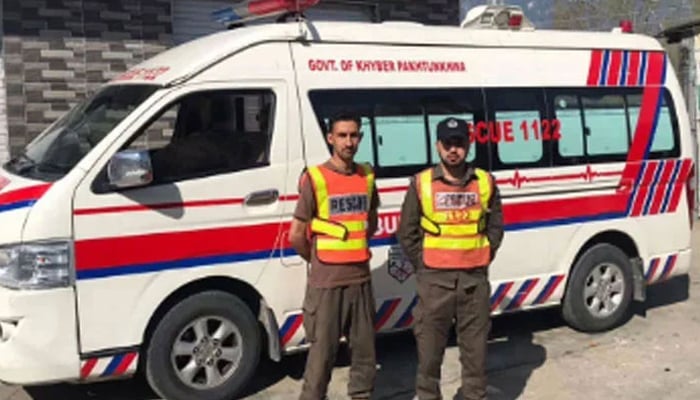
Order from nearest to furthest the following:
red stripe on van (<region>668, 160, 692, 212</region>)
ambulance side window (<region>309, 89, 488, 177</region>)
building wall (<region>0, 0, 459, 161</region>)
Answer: ambulance side window (<region>309, 89, 488, 177</region>), red stripe on van (<region>668, 160, 692, 212</region>), building wall (<region>0, 0, 459, 161</region>)

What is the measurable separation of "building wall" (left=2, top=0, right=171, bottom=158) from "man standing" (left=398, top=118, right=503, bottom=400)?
5.73 meters

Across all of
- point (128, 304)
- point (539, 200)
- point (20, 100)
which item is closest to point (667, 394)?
point (539, 200)

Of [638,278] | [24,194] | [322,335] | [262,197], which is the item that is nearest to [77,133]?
[24,194]

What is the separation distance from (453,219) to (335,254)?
26.1 inches

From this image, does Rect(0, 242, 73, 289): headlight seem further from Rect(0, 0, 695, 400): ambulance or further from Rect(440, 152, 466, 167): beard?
Rect(440, 152, 466, 167): beard

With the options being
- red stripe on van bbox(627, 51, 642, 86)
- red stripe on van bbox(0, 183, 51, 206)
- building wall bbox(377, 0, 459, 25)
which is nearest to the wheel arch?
red stripe on van bbox(0, 183, 51, 206)

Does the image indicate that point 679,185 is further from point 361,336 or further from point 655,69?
point 361,336

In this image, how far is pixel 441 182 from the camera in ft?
14.8

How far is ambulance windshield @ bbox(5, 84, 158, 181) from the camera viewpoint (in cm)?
473

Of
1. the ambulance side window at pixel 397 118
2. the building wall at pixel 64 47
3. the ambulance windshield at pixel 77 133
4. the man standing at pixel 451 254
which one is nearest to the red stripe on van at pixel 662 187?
the ambulance side window at pixel 397 118

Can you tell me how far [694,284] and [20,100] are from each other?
719cm

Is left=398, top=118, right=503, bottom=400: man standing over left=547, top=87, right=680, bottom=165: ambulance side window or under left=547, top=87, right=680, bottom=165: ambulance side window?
under

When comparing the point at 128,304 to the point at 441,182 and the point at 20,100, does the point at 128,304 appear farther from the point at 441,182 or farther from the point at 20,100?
the point at 20,100

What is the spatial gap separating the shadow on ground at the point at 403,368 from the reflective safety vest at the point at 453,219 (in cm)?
116
